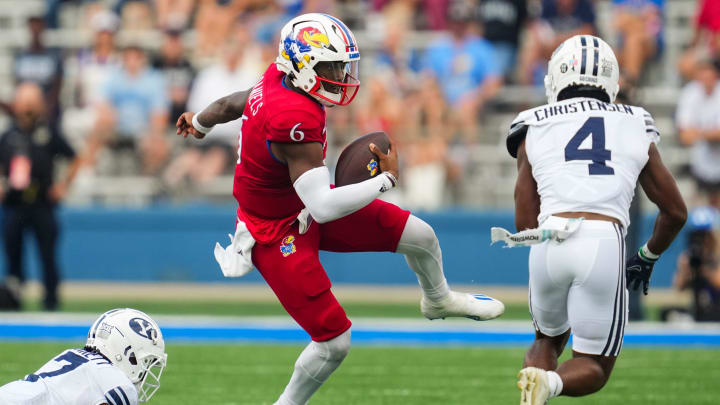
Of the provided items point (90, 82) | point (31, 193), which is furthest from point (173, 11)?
point (31, 193)

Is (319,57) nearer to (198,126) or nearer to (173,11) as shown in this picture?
(198,126)

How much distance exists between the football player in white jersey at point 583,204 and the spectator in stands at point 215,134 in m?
8.18

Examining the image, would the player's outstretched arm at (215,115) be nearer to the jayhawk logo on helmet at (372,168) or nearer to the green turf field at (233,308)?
the jayhawk logo on helmet at (372,168)

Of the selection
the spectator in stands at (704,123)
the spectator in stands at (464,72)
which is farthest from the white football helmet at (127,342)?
the spectator in stands at (464,72)

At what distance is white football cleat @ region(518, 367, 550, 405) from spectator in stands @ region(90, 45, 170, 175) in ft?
29.9

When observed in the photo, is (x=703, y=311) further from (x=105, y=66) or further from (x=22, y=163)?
(x=105, y=66)

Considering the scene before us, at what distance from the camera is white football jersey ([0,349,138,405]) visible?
4309 millimetres

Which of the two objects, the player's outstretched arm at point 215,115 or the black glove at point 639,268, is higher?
the player's outstretched arm at point 215,115

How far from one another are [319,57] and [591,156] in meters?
1.24

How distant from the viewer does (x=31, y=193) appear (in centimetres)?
1101

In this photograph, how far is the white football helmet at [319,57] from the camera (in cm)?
503

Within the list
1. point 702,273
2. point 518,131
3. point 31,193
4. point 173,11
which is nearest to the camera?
point 518,131

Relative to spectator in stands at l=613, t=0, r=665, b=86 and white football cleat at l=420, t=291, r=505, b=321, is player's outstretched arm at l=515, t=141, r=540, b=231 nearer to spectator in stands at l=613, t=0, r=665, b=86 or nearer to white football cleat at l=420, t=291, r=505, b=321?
white football cleat at l=420, t=291, r=505, b=321

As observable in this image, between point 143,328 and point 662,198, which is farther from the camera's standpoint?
point 662,198
